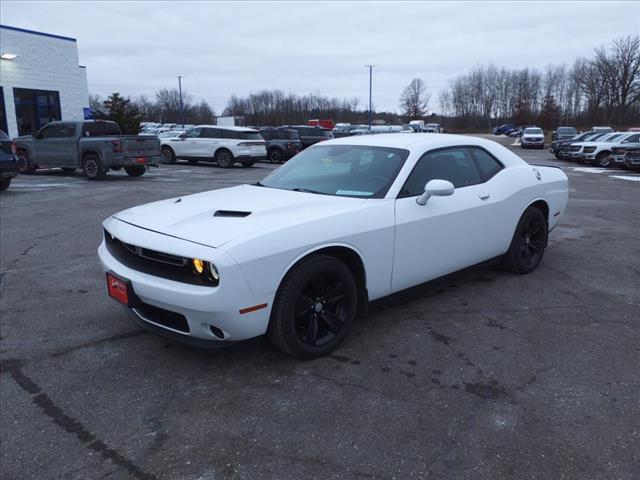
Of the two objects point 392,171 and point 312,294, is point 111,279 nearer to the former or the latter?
point 312,294

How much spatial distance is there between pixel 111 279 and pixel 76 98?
26.4 metres

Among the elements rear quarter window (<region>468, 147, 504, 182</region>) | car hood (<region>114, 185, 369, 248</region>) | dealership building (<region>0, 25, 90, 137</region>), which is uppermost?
dealership building (<region>0, 25, 90, 137</region>)

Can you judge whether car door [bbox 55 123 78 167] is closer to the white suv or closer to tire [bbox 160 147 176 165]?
the white suv

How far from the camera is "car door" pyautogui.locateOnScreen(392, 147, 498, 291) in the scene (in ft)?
12.9

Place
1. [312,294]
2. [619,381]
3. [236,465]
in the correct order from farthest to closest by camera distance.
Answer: [312,294], [619,381], [236,465]

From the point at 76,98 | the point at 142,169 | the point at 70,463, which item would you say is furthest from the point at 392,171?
the point at 76,98

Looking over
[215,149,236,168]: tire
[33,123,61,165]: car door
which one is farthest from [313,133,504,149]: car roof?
[215,149,236,168]: tire

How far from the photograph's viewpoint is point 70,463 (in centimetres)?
251

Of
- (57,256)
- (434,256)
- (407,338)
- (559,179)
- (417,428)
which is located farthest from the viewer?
(57,256)

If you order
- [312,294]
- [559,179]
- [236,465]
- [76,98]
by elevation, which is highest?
[76,98]

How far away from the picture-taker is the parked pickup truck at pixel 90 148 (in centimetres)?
1516

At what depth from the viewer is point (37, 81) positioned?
24297 millimetres

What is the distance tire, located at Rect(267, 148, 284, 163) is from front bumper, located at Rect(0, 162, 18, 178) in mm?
13163

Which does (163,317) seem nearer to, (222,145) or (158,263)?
(158,263)
